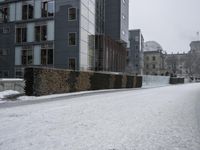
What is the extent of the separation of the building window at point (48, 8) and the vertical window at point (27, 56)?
16.8 ft

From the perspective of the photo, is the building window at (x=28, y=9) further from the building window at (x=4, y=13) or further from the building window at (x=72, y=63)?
the building window at (x=72, y=63)

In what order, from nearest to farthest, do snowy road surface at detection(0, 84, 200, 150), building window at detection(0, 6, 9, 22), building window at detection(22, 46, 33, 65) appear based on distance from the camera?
snowy road surface at detection(0, 84, 200, 150)
building window at detection(22, 46, 33, 65)
building window at detection(0, 6, 9, 22)

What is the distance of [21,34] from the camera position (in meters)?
35.4

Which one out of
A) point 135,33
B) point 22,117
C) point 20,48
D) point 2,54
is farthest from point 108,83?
point 135,33

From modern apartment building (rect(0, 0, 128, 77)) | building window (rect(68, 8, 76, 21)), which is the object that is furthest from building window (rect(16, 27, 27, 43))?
building window (rect(68, 8, 76, 21))

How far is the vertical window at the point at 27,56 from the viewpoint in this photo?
34438mm

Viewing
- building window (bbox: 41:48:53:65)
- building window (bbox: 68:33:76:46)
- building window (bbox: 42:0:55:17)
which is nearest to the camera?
building window (bbox: 68:33:76:46)

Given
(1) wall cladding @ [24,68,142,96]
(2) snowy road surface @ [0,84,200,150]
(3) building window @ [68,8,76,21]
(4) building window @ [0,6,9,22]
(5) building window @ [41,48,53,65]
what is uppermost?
(4) building window @ [0,6,9,22]

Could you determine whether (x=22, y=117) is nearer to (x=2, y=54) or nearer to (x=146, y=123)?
(x=146, y=123)

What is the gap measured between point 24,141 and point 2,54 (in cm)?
3314

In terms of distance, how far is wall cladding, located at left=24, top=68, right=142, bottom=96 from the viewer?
17359mm

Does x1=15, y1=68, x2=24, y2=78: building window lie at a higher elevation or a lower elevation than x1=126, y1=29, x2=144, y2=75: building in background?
lower

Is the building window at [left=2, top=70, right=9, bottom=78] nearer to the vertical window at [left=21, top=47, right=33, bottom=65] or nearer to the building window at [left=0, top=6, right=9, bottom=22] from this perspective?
the vertical window at [left=21, top=47, right=33, bottom=65]

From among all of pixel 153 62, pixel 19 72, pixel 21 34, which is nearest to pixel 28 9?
pixel 21 34
